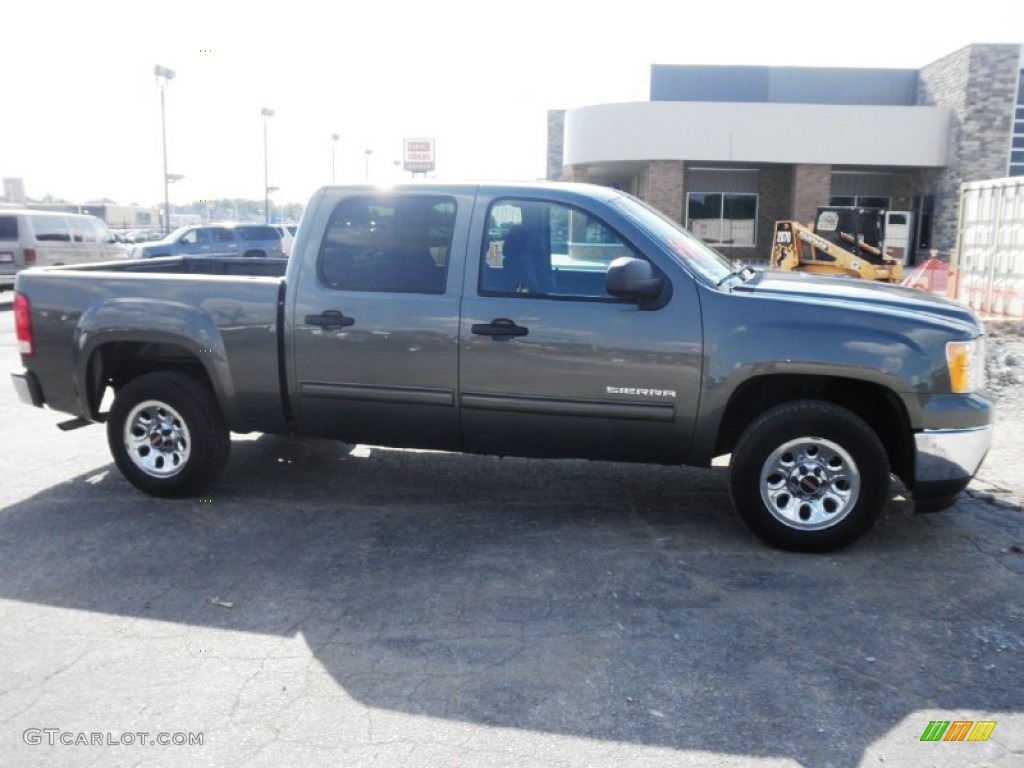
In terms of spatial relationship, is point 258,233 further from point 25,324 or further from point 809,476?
point 809,476

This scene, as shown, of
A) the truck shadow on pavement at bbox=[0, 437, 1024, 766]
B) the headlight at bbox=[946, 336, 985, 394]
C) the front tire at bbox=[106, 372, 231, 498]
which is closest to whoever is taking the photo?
the truck shadow on pavement at bbox=[0, 437, 1024, 766]

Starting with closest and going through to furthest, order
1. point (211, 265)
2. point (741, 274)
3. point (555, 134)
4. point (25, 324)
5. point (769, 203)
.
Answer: point (741, 274) < point (25, 324) < point (211, 265) < point (769, 203) < point (555, 134)

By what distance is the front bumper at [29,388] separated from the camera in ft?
19.4

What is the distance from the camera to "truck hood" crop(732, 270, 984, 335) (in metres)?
4.80

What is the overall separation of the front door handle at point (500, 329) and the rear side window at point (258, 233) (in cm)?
2527

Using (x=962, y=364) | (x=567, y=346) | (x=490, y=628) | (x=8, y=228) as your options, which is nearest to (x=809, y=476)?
(x=962, y=364)

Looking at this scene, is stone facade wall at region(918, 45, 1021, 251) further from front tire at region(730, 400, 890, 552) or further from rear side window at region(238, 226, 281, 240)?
front tire at region(730, 400, 890, 552)

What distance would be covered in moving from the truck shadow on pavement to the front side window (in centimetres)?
141

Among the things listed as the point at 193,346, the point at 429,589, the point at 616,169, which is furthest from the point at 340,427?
the point at 616,169

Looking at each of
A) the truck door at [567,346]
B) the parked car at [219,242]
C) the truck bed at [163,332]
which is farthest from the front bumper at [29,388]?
the parked car at [219,242]

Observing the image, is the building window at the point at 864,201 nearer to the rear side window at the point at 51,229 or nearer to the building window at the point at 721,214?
the building window at the point at 721,214

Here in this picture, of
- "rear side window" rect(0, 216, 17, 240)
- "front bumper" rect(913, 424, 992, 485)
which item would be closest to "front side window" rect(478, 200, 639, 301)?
"front bumper" rect(913, 424, 992, 485)

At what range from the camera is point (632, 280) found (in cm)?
471

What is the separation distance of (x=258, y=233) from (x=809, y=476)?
26.7 meters
